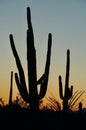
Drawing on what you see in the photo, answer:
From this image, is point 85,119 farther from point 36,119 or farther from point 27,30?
point 27,30

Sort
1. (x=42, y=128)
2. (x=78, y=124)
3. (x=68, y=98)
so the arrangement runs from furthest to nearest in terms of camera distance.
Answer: (x=68, y=98) < (x=78, y=124) < (x=42, y=128)

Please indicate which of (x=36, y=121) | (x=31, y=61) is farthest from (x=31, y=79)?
(x=36, y=121)

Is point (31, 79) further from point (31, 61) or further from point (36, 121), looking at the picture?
point (36, 121)

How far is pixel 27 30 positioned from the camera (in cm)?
1186

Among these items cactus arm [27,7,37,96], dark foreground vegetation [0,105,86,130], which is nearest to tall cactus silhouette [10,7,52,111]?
cactus arm [27,7,37,96]

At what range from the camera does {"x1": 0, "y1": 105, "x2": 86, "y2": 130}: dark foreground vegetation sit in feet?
33.7

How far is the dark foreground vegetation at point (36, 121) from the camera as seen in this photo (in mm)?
10266

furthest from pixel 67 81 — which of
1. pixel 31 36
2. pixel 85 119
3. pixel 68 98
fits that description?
pixel 31 36

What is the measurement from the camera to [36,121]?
10.6m

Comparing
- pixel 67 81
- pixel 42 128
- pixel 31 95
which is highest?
pixel 67 81

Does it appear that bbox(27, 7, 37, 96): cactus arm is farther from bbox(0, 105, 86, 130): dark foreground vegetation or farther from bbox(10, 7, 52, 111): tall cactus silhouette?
bbox(0, 105, 86, 130): dark foreground vegetation

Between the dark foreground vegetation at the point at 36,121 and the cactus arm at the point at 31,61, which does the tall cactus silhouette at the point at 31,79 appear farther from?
the dark foreground vegetation at the point at 36,121

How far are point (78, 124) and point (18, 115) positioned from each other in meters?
2.14

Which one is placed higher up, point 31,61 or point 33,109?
point 31,61
